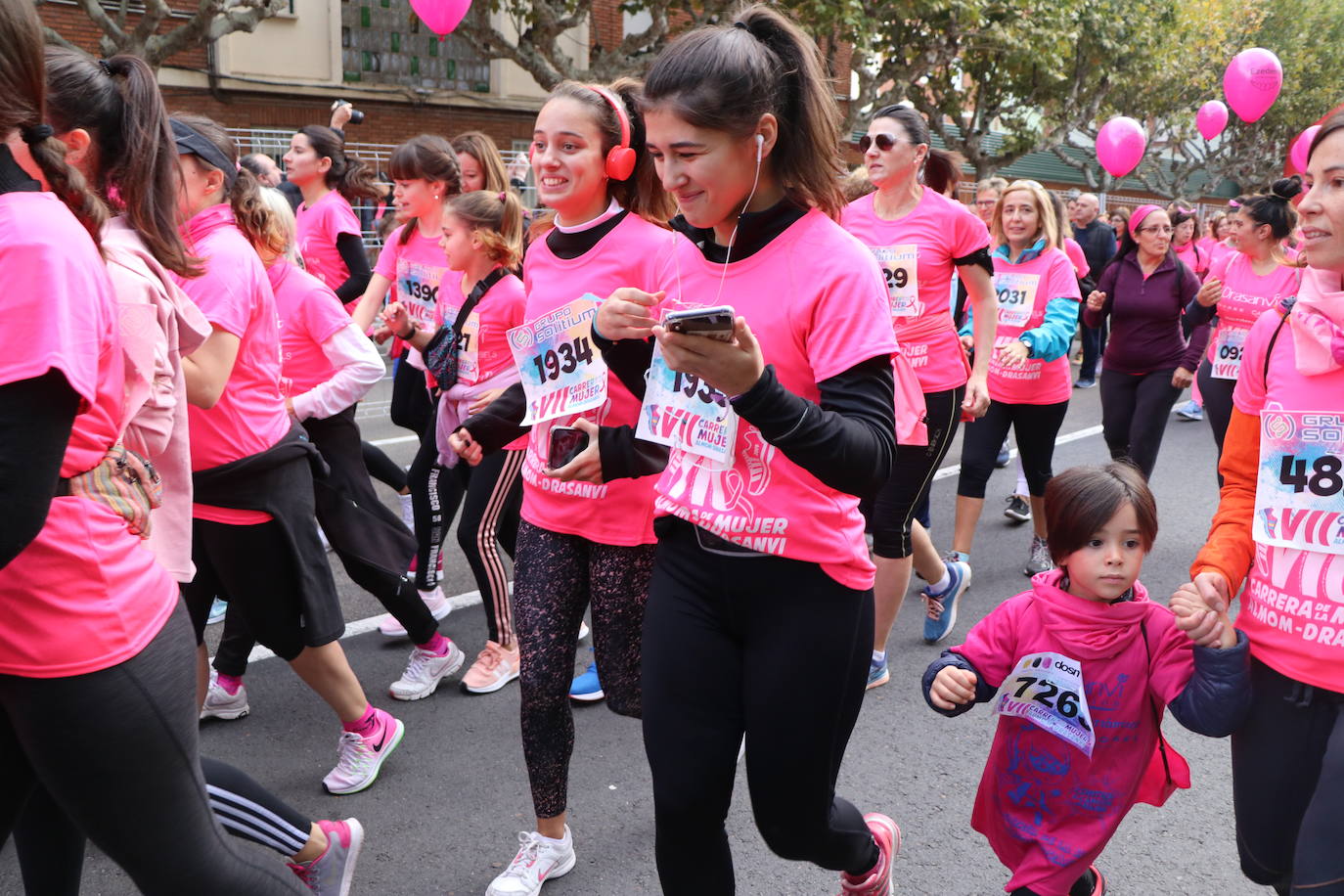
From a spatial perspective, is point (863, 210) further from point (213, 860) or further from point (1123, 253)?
point (213, 860)

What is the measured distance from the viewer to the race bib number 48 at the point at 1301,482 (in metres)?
2.06

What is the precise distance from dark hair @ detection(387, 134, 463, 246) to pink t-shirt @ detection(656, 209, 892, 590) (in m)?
3.50

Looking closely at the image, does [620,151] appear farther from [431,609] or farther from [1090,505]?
[431,609]

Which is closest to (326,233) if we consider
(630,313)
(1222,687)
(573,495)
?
(573,495)

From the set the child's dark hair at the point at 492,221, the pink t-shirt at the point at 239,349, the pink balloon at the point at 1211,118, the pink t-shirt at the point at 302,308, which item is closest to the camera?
the pink t-shirt at the point at 239,349

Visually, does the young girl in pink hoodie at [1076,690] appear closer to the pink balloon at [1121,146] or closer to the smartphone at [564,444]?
the smartphone at [564,444]

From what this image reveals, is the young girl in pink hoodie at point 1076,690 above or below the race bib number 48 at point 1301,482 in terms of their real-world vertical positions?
below

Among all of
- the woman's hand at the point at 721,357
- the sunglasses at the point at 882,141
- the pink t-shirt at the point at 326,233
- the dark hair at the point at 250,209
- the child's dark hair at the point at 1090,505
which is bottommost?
the pink t-shirt at the point at 326,233

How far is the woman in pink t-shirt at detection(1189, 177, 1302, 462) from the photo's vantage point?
6.28 meters

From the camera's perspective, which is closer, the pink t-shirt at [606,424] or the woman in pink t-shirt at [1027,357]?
the pink t-shirt at [606,424]

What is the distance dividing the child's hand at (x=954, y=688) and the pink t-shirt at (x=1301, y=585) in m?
0.56

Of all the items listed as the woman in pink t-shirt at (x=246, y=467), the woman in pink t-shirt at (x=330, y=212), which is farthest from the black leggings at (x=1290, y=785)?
the woman in pink t-shirt at (x=330, y=212)

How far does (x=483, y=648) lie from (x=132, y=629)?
3.11 metres

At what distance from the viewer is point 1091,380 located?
13781 mm
